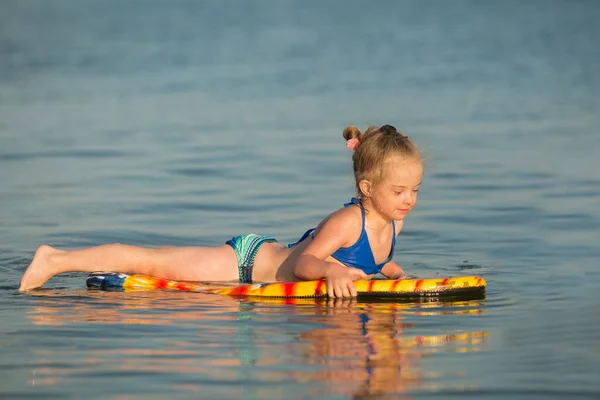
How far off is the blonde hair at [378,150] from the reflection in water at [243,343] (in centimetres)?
86

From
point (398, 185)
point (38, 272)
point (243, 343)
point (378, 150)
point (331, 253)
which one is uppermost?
point (378, 150)

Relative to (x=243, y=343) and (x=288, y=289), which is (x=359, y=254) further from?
(x=243, y=343)

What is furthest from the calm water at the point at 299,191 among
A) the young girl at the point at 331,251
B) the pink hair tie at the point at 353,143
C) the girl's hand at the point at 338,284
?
the pink hair tie at the point at 353,143

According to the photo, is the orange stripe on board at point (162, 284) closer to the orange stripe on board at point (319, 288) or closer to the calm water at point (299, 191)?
the calm water at point (299, 191)

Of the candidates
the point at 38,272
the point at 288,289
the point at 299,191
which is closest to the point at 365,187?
the point at 288,289

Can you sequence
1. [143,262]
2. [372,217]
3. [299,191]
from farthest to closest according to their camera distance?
1. [299,191]
2. [143,262]
3. [372,217]

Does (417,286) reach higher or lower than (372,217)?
lower

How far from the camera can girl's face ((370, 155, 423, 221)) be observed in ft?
24.5

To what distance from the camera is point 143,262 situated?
8062 millimetres

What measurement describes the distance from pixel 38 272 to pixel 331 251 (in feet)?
6.36

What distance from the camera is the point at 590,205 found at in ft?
35.2

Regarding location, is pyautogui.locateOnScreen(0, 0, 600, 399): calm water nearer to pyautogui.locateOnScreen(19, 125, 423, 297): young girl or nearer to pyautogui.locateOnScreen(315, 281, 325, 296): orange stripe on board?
pyautogui.locateOnScreen(315, 281, 325, 296): orange stripe on board

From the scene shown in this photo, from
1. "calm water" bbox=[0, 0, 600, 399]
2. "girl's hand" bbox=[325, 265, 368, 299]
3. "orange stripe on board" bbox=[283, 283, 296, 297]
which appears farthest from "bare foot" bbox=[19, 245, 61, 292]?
"girl's hand" bbox=[325, 265, 368, 299]

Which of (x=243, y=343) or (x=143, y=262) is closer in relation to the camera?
(x=243, y=343)
